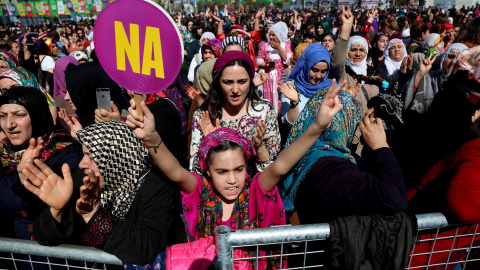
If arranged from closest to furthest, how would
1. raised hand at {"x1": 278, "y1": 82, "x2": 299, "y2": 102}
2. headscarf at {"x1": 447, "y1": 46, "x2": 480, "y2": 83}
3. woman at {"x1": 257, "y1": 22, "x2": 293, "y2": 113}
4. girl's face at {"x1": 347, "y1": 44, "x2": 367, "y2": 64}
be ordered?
headscarf at {"x1": 447, "y1": 46, "x2": 480, "y2": 83}, raised hand at {"x1": 278, "y1": 82, "x2": 299, "y2": 102}, girl's face at {"x1": 347, "y1": 44, "x2": 367, "y2": 64}, woman at {"x1": 257, "y1": 22, "x2": 293, "y2": 113}

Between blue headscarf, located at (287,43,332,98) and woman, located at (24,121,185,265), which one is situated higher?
blue headscarf, located at (287,43,332,98)

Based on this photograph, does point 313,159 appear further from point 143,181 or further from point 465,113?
point 465,113

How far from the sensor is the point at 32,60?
5855 mm

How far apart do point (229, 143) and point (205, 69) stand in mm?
2062

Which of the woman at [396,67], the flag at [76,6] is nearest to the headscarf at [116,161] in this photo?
the woman at [396,67]

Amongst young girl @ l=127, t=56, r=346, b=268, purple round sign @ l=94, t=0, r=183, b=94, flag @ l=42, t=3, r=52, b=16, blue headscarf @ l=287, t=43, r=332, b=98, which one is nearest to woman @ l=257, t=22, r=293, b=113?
blue headscarf @ l=287, t=43, r=332, b=98

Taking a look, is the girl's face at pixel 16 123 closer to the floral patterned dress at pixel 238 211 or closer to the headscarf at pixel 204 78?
the floral patterned dress at pixel 238 211

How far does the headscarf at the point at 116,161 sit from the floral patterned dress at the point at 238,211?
34 cm

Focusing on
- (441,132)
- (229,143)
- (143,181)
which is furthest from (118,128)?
(441,132)

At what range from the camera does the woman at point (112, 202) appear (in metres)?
1.46

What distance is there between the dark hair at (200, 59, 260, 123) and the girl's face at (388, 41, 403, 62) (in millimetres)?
3179

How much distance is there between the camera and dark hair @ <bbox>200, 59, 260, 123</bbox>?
2656mm

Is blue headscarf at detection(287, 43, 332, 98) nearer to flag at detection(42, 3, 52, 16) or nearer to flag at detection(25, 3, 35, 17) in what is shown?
flag at detection(42, 3, 52, 16)

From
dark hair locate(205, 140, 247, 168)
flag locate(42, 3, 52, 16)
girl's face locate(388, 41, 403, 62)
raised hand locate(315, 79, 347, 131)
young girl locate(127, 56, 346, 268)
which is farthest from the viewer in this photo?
flag locate(42, 3, 52, 16)
